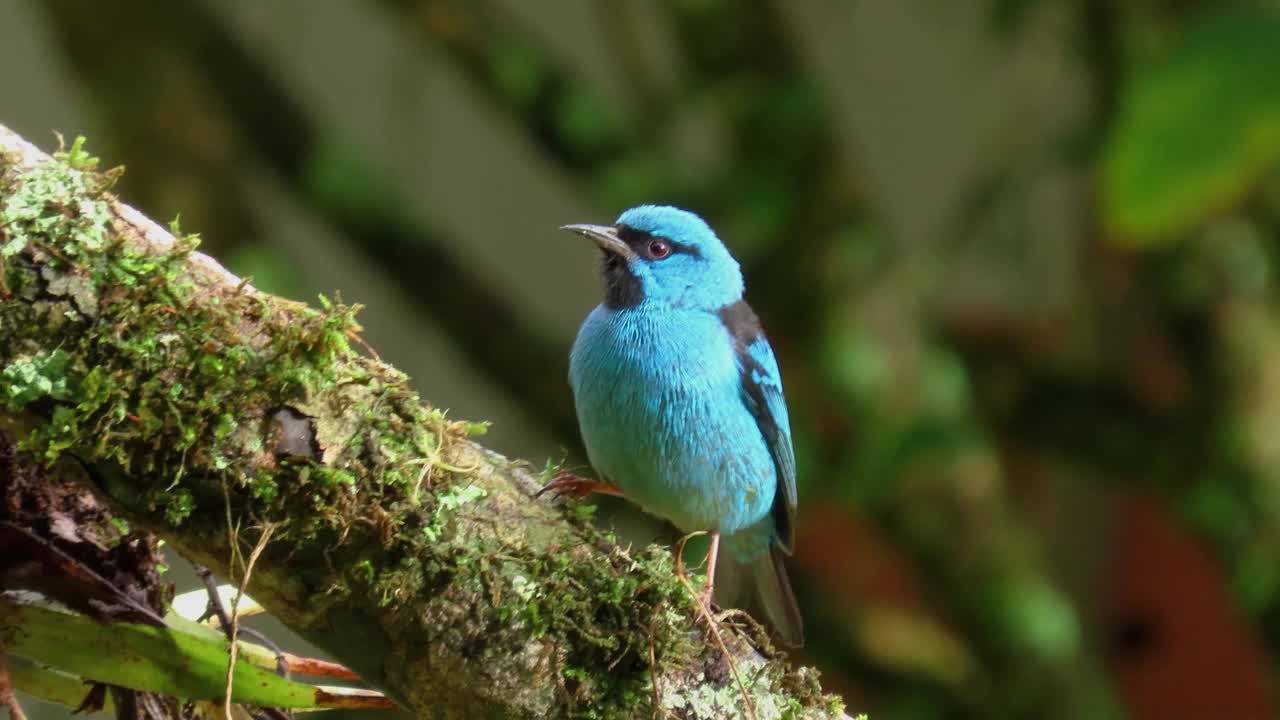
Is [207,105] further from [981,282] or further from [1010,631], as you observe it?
[981,282]

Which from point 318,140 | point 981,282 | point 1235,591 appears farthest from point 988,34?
point 318,140

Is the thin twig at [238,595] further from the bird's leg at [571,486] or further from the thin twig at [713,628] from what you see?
the thin twig at [713,628]

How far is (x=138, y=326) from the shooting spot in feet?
5.30

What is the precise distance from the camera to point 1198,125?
3.20 meters

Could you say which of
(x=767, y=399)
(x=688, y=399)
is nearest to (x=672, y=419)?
(x=688, y=399)

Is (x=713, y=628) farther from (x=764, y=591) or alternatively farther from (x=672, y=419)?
(x=764, y=591)

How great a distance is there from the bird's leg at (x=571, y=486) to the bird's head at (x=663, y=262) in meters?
0.56

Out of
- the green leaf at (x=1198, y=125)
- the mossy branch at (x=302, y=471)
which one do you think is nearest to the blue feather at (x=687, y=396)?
the mossy branch at (x=302, y=471)

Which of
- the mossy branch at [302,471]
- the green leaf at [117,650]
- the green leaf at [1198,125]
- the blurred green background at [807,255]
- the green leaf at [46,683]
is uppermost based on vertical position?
the blurred green background at [807,255]

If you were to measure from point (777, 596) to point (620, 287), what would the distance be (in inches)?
30.9

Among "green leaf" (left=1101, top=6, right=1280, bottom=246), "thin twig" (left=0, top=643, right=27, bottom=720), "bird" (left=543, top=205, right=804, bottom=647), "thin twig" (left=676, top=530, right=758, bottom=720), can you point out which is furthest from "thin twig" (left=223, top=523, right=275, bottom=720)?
"green leaf" (left=1101, top=6, right=1280, bottom=246)

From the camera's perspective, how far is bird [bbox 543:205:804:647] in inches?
104

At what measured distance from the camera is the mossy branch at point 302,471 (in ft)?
5.23

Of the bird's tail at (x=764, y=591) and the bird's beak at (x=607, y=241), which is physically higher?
the bird's beak at (x=607, y=241)
